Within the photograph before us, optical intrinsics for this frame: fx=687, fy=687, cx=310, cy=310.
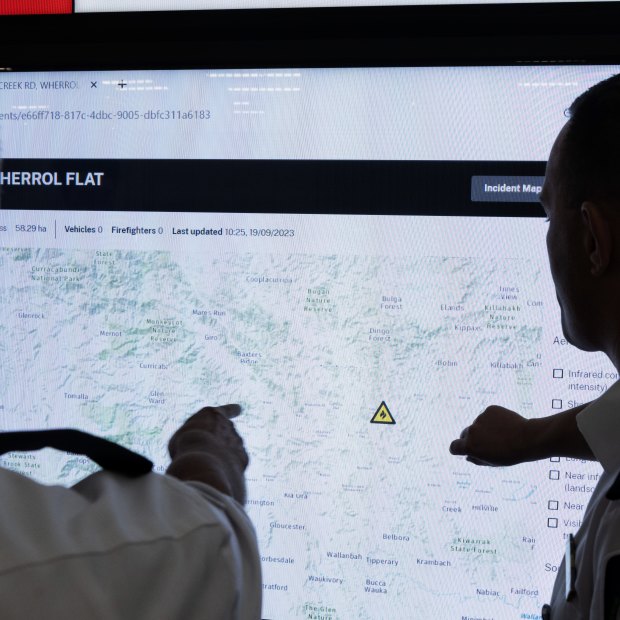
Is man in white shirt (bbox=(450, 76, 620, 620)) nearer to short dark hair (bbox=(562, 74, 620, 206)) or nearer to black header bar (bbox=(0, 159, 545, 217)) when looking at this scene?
short dark hair (bbox=(562, 74, 620, 206))

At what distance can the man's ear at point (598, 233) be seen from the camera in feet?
2.68

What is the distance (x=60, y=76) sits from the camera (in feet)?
3.78

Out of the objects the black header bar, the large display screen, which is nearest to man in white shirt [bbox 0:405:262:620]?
the large display screen

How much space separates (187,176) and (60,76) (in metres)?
0.28

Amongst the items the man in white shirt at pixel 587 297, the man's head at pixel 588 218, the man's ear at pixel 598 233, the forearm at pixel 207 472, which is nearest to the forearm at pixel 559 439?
the man in white shirt at pixel 587 297

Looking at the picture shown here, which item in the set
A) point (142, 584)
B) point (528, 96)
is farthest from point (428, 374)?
point (142, 584)

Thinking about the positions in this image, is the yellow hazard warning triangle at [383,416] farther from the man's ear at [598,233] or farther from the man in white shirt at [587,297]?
the man's ear at [598,233]

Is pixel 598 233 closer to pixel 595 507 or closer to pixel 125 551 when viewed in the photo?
pixel 595 507

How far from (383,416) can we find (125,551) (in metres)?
0.52

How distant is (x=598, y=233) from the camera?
82cm

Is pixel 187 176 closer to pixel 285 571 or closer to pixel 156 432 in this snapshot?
pixel 156 432

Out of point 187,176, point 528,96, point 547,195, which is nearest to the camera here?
point 547,195

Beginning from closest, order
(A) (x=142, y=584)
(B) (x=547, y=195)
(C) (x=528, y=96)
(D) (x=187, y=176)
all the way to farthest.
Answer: (A) (x=142, y=584), (B) (x=547, y=195), (C) (x=528, y=96), (D) (x=187, y=176)

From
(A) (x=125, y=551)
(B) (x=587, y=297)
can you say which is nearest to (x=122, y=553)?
(A) (x=125, y=551)
